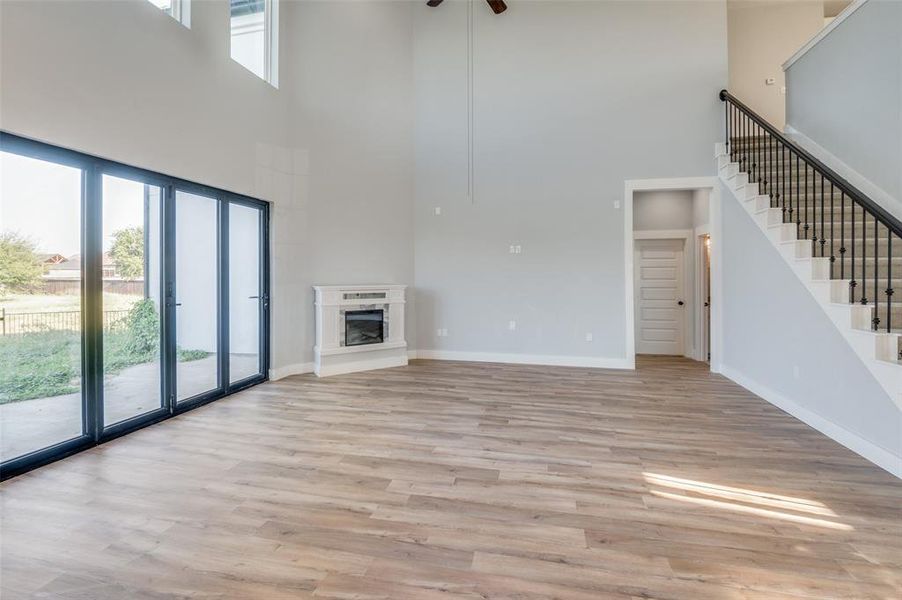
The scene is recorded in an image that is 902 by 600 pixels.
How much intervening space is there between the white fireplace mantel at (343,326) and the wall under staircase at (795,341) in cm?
433

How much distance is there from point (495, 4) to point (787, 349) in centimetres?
556

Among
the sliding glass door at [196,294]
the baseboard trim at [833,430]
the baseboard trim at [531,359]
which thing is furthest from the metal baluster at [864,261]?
the sliding glass door at [196,294]

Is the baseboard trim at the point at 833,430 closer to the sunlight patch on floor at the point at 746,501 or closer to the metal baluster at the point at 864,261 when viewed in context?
the sunlight patch on floor at the point at 746,501

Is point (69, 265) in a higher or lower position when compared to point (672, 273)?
lower

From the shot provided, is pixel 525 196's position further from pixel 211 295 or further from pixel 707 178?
pixel 211 295

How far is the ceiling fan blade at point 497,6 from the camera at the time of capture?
18.9 ft

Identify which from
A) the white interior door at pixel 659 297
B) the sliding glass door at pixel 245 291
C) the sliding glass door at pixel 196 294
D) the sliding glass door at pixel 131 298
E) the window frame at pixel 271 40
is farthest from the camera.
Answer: the white interior door at pixel 659 297

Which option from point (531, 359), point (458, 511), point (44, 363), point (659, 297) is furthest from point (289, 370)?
point (659, 297)

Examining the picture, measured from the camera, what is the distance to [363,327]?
5.84m

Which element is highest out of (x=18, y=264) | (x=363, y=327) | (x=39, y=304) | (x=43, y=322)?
(x=18, y=264)

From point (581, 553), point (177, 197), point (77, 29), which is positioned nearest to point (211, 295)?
point (177, 197)

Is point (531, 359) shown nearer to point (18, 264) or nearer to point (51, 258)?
point (51, 258)

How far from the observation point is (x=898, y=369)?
8.78 feet

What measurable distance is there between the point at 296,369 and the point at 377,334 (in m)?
1.17
